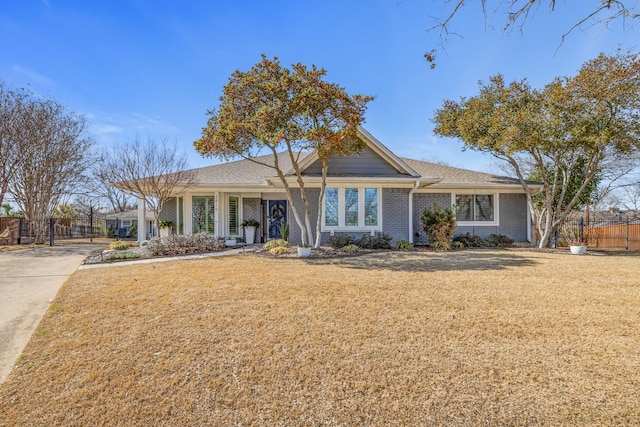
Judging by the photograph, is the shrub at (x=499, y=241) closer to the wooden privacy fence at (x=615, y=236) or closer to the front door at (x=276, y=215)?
the wooden privacy fence at (x=615, y=236)

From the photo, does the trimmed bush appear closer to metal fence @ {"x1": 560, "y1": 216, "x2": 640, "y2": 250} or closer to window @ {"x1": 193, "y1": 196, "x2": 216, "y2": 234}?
window @ {"x1": 193, "y1": 196, "x2": 216, "y2": 234}

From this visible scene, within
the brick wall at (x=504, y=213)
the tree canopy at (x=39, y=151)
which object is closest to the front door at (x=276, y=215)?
the brick wall at (x=504, y=213)

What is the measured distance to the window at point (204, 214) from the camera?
14.9 meters

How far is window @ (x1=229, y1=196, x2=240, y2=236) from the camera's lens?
15305 millimetres

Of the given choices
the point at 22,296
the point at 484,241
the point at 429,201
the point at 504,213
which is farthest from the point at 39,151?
the point at 504,213

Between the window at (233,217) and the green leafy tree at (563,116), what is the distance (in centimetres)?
1046

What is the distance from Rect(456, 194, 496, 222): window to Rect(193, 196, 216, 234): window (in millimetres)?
11332

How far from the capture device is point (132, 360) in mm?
3545

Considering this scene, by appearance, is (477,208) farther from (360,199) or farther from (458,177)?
(360,199)

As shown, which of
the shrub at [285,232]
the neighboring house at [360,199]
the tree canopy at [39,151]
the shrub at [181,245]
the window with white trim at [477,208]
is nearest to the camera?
the shrub at [181,245]

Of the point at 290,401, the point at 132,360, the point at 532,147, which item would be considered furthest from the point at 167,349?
the point at 532,147

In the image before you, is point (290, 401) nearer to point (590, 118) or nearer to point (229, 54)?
point (229, 54)

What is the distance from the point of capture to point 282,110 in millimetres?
9438

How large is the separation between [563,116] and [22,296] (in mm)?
15863
